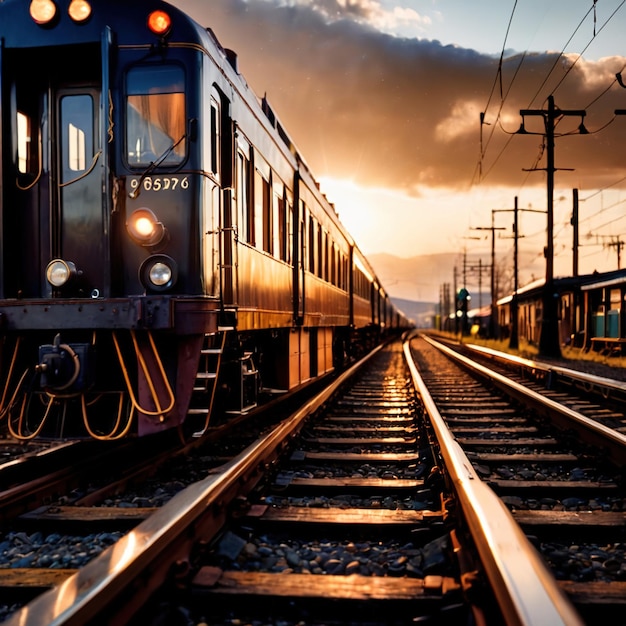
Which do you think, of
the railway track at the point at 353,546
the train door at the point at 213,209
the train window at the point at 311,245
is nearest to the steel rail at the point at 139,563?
the railway track at the point at 353,546

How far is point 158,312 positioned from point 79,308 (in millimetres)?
580

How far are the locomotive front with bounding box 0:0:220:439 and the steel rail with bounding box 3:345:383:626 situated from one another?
1.39 metres

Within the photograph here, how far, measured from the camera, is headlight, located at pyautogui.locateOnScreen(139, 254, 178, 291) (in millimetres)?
4871

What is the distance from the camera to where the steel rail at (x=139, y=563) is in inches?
81.1

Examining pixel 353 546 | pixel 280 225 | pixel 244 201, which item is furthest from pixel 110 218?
pixel 280 225

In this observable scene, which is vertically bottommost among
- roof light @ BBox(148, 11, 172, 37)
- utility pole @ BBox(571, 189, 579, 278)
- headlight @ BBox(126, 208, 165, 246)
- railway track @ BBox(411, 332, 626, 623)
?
railway track @ BBox(411, 332, 626, 623)

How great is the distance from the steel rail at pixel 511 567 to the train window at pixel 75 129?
3.77 metres

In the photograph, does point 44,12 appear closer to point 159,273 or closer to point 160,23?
point 160,23

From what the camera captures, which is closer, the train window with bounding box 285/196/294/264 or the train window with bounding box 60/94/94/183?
the train window with bounding box 60/94/94/183

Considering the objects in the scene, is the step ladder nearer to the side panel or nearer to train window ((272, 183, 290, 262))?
the side panel

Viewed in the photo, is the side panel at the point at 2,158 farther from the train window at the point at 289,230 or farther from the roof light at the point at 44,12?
the train window at the point at 289,230

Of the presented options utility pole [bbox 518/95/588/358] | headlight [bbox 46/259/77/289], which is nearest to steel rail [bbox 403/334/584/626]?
headlight [bbox 46/259/77/289]

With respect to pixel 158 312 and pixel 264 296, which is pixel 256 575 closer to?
pixel 158 312

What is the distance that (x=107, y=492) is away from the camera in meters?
4.21
